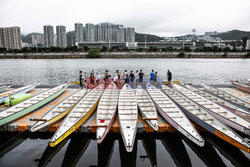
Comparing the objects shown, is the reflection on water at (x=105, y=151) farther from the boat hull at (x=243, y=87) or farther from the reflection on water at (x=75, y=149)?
the boat hull at (x=243, y=87)

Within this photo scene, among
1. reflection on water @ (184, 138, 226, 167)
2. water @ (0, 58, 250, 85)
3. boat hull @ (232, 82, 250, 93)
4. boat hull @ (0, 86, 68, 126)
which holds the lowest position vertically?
reflection on water @ (184, 138, 226, 167)

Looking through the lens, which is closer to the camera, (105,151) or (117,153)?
(117,153)

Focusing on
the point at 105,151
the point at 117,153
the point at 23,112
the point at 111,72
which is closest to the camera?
the point at 117,153

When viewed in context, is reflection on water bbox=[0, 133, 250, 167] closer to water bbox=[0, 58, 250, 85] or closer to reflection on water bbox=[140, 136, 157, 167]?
reflection on water bbox=[140, 136, 157, 167]

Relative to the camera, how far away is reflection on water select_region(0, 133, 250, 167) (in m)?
8.05

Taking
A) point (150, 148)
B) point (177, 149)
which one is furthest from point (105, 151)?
point (177, 149)

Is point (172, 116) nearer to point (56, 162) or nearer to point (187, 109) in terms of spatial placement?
point (187, 109)

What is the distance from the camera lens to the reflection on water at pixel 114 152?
805 centimetres

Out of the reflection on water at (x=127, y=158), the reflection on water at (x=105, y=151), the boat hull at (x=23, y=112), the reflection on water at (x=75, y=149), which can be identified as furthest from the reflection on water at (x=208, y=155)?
the boat hull at (x=23, y=112)

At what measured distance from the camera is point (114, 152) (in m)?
8.76

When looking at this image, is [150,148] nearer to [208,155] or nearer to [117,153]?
[117,153]

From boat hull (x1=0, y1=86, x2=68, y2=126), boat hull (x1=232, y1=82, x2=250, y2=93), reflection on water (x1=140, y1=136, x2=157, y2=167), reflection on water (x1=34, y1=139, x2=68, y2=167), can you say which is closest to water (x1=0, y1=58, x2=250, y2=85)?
boat hull (x1=232, y1=82, x2=250, y2=93)

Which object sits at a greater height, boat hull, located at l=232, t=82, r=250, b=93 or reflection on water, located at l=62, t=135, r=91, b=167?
boat hull, located at l=232, t=82, r=250, b=93

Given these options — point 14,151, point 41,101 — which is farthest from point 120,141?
point 41,101
